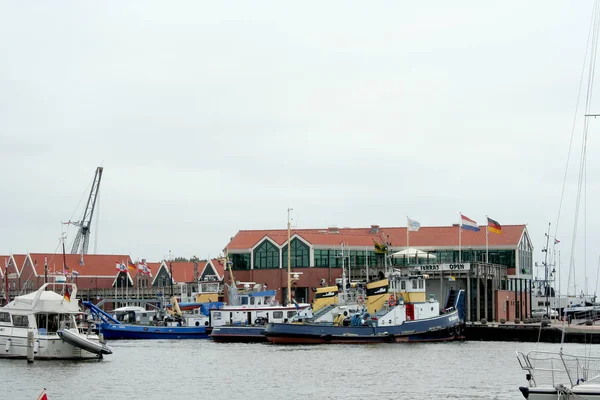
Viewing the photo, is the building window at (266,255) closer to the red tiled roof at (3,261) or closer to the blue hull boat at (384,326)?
the blue hull boat at (384,326)

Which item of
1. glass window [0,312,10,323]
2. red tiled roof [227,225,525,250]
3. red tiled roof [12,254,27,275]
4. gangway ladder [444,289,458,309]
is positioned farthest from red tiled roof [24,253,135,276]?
glass window [0,312,10,323]

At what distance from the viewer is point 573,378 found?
3272 centimetres

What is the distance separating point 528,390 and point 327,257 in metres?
75.4

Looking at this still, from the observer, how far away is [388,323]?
73938mm

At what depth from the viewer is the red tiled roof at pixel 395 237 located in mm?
104188

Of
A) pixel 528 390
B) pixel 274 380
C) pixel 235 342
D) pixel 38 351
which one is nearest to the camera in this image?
pixel 528 390

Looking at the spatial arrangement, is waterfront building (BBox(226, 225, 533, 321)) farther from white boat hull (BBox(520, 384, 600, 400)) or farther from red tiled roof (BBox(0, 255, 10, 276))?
white boat hull (BBox(520, 384, 600, 400))

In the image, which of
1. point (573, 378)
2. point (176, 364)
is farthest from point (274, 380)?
point (573, 378)

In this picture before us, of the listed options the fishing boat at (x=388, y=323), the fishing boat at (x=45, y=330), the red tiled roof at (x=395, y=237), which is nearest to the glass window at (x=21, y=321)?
the fishing boat at (x=45, y=330)

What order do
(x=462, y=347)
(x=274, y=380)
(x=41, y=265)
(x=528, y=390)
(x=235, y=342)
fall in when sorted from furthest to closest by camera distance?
(x=41, y=265) → (x=235, y=342) → (x=462, y=347) → (x=274, y=380) → (x=528, y=390)

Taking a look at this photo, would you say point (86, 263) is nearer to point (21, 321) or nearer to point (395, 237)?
point (395, 237)

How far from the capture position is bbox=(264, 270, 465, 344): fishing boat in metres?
73.5

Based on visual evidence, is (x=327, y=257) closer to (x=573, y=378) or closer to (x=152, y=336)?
(x=152, y=336)

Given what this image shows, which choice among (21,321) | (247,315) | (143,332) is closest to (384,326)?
(247,315)
